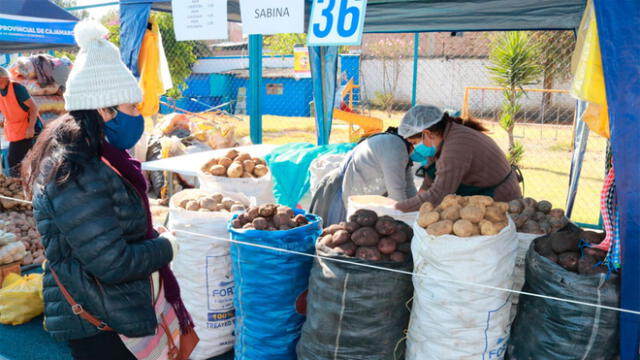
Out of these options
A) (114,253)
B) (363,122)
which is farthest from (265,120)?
(114,253)

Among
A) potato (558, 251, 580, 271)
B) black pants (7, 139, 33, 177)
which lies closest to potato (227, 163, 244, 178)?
potato (558, 251, 580, 271)

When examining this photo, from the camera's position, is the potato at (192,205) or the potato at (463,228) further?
the potato at (192,205)

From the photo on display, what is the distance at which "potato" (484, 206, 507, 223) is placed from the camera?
7.97 ft

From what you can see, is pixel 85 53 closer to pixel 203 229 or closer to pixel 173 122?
pixel 203 229

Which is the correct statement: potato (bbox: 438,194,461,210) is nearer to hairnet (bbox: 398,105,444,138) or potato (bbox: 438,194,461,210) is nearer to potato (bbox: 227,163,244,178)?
hairnet (bbox: 398,105,444,138)

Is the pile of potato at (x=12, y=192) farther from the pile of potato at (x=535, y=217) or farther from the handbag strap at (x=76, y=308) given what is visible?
the pile of potato at (x=535, y=217)

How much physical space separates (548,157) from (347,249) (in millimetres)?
10369

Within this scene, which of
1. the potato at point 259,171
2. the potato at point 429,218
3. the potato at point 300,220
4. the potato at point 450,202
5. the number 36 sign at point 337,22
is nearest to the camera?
the potato at point 429,218

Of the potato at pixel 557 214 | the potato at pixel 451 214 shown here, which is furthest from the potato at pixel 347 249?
the potato at pixel 557 214

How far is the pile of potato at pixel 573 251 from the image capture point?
2.24m

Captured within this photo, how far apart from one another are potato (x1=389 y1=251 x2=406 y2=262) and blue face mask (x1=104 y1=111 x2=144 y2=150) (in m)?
1.31

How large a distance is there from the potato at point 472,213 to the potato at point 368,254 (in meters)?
0.44

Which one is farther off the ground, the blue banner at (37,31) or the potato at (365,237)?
the blue banner at (37,31)

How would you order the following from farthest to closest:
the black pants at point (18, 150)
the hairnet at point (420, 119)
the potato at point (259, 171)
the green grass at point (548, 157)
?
the green grass at point (548, 157), the black pants at point (18, 150), the potato at point (259, 171), the hairnet at point (420, 119)
